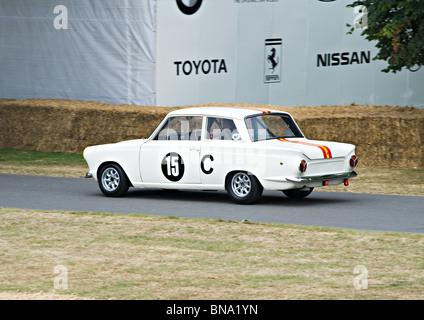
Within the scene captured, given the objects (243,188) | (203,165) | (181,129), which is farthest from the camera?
(181,129)

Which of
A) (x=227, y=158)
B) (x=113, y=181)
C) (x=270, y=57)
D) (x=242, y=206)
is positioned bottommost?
(x=242, y=206)

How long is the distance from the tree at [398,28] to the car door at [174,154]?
4.24 meters

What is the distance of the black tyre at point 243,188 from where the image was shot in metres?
12.4

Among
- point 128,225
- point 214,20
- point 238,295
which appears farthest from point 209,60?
point 238,295

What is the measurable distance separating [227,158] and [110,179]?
87.6 inches

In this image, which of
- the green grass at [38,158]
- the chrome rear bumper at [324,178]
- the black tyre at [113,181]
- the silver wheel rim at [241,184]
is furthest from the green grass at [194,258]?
the green grass at [38,158]

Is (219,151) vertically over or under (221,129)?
under

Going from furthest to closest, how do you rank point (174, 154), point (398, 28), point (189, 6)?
1. point (189, 6)
2. point (398, 28)
3. point (174, 154)

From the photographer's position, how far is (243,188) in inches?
495

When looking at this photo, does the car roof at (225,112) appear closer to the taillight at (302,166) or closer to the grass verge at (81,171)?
the taillight at (302,166)

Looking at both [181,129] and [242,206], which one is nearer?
[242,206]

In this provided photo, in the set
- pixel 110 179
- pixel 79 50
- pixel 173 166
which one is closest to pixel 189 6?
pixel 79 50

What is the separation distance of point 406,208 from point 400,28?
4221 mm

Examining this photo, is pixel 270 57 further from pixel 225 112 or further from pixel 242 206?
pixel 242 206
